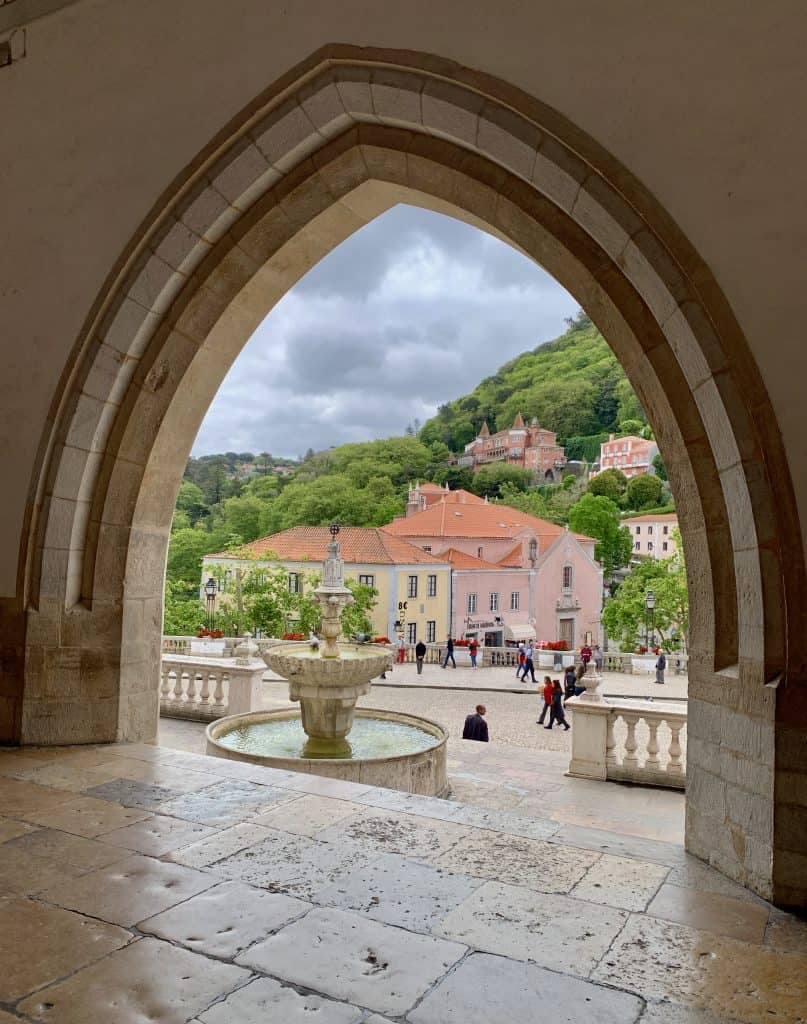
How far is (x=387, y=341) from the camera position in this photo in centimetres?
11325

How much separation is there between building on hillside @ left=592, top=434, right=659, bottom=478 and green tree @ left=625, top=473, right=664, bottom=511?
3.95m

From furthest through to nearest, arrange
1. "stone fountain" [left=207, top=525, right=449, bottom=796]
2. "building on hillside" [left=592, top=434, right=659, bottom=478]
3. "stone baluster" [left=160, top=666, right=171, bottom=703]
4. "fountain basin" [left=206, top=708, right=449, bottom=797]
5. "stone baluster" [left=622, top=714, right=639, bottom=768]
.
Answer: "building on hillside" [left=592, top=434, right=659, bottom=478] < "stone baluster" [left=160, top=666, right=171, bottom=703] < "stone baluster" [left=622, top=714, right=639, bottom=768] < "stone fountain" [left=207, top=525, right=449, bottom=796] < "fountain basin" [left=206, top=708, right=449, bottom=797]

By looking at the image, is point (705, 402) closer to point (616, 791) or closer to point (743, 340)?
point (743, 340)

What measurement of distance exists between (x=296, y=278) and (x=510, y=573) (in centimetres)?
2687

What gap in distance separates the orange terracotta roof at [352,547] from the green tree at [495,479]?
2431 centimetres

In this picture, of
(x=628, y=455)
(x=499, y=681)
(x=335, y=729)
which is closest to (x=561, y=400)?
(x=628, y=455)

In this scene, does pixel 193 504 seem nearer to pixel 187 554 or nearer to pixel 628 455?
pixel 187 554

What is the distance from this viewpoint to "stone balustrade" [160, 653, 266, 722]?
24.1ft

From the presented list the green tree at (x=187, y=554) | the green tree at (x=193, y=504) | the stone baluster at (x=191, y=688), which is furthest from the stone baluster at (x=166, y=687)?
the green tree at (x=193, y=504)

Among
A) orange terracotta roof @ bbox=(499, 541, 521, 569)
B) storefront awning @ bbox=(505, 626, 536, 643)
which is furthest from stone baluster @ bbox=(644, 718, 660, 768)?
orange terracotta roof @ bbox=(499, 541, 521, 569)

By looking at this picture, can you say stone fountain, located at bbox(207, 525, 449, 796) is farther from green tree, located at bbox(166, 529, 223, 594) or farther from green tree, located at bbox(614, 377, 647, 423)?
green tree, located at bbox(614, 377, 647, 423)

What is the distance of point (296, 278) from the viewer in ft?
12.6

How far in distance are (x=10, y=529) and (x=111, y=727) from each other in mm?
1027

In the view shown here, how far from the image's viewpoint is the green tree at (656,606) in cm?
2117
